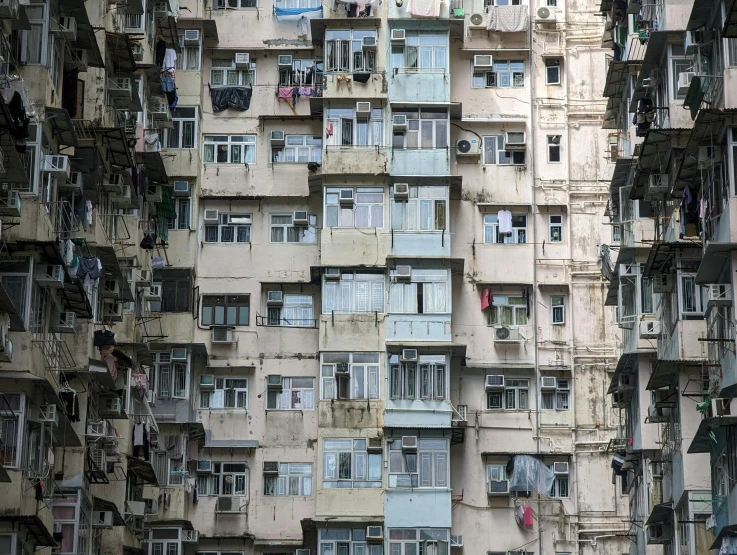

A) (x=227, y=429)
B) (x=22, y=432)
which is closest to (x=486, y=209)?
(x=227, y=429)

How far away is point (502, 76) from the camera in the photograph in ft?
125

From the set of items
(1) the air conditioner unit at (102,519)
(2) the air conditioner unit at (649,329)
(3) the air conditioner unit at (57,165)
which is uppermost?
(3) the air conditioner unit at (57,165)

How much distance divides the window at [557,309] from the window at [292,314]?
16.5ft

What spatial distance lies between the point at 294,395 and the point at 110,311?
20.8 feet

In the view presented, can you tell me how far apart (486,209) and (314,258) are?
382 cm

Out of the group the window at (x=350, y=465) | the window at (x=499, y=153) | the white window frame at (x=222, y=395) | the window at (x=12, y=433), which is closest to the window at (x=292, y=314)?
the white window frame at (x=222, y=395)

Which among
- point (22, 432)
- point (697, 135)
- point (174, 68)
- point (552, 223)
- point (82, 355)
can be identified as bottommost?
point (22, 432)

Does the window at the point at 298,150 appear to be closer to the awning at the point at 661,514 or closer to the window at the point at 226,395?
the window at the point at 226,395

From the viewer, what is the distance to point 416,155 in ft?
120

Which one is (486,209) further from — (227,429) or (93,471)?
(93,471)

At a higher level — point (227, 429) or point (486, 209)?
point (486, 209)

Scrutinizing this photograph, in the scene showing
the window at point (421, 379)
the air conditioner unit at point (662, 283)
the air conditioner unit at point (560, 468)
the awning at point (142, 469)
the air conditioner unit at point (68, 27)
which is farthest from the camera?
the air conditioner unit at point (560, 468)

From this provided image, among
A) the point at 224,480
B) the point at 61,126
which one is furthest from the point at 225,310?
the point at 61,126

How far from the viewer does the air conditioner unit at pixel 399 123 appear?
36688mm
